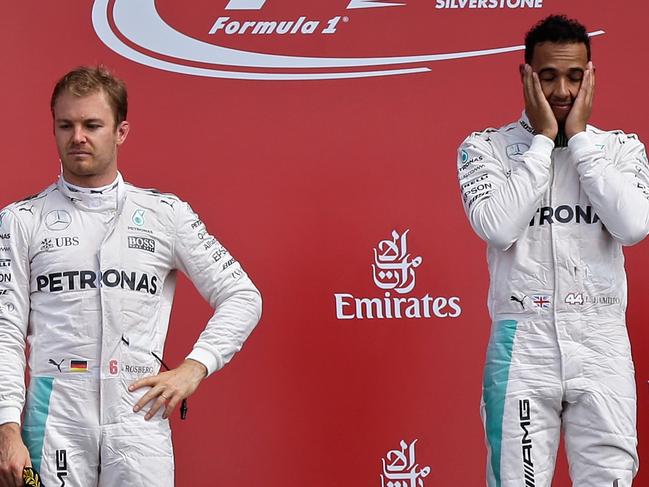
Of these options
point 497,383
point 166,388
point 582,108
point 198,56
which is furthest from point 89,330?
point 198,56

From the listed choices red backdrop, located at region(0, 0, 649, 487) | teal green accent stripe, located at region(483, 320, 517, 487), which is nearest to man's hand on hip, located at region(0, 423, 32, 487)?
teal green accent stripe, located at region(483, 320, 517, 487)

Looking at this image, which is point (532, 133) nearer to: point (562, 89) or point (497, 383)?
point (562, 89)

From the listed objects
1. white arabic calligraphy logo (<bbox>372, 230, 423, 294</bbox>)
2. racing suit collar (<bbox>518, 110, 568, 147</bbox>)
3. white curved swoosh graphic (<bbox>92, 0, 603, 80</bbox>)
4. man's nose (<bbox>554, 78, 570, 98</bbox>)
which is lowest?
white arabic calligraphy logo (<bbox>372, 230, 423, 294</bbox>)

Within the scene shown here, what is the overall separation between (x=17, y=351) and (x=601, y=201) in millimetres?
1362

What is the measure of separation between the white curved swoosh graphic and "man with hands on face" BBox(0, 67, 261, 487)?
38.0 inches

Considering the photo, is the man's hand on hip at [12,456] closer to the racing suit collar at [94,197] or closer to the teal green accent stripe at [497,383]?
the racing suit collar at [94,197]

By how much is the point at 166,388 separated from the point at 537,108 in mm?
1105

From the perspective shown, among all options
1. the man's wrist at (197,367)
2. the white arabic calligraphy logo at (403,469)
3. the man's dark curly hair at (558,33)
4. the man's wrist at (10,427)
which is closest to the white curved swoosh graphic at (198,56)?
the man's dark curly hair at (558,33)

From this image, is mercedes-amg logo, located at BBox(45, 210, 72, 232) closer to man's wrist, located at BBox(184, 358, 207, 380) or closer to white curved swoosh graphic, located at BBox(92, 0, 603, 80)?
man's wrist, located at BBox(184, 358, 207, 380)

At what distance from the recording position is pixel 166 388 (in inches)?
100

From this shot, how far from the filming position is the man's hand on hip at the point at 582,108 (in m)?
2.79

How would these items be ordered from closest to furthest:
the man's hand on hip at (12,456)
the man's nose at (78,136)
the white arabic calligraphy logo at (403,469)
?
1. the man's hand on hip at (12,456)
2. the man's nose at (78,136)
3. the white arabic calligraphy logo at (403,469)

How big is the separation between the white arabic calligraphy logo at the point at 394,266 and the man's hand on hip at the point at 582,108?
957 mm

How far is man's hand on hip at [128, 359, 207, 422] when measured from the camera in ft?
8.32
